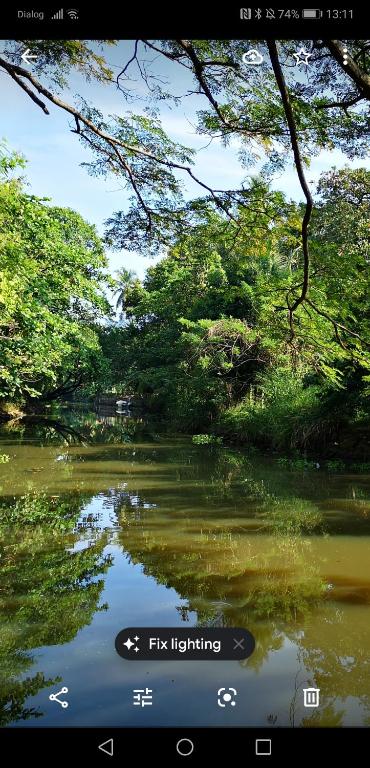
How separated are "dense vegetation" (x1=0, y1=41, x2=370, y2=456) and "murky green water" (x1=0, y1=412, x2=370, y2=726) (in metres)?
1.81

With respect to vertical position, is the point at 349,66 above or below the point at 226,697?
above

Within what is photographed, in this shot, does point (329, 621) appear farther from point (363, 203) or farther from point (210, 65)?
point (363, 203)

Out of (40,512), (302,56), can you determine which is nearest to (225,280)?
(40,512)

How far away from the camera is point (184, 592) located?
3785mm

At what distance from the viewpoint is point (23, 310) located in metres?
12.6

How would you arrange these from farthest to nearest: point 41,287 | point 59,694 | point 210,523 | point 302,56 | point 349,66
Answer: point 41,287 < point 210,523 < point 349,66 < point 302,56 < point 59,694

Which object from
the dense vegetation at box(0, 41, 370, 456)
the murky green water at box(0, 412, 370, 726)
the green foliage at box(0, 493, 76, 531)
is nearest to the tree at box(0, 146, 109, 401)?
the dense vegetation at box(0, 41, 370, 456)
